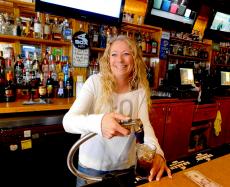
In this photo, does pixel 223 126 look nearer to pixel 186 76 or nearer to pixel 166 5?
pixel 186 76

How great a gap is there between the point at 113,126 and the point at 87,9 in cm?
211

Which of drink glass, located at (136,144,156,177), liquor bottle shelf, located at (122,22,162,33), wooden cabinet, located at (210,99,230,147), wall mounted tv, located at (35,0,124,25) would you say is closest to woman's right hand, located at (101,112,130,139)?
drink glass, located at (136,144,156,177)

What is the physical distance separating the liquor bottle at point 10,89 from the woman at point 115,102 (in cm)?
117

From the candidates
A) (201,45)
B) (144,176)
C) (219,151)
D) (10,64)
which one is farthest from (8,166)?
(201,45)

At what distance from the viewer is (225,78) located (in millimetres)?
4285

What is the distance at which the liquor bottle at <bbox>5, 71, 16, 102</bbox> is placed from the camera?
2.08m

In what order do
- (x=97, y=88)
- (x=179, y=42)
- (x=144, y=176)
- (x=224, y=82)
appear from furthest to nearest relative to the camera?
(x=224, y=82), (x=179, y=42), (x=97, y=88), (x=144, y=176)

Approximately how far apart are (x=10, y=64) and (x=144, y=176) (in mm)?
2051

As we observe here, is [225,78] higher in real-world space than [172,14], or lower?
lower

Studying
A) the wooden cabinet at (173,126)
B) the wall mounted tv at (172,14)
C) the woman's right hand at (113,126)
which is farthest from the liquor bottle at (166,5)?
the woman's right hand at (113,126)

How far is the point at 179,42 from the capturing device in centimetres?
398

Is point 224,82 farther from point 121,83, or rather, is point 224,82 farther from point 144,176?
point 144,176

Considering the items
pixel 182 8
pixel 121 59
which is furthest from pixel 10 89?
pixel 182 8

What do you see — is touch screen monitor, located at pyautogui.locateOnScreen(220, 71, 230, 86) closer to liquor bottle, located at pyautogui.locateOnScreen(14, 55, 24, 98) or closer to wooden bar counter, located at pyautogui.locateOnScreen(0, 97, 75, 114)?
wooden bar counter, located at pyautogui.locateOnScreen(0, 97, 75, 114)
